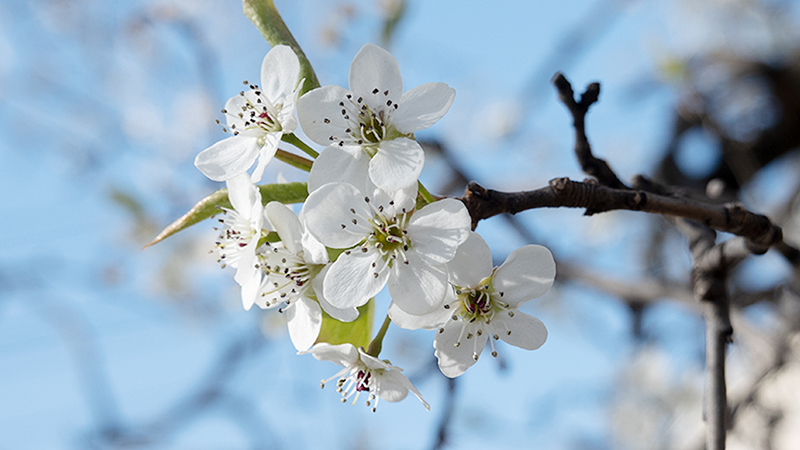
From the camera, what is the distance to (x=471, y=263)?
714 mm

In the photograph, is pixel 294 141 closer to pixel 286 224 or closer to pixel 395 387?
pixel 286 224

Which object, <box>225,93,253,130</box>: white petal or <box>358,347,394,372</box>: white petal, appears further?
<box>225,93,253,130</box>: white petal

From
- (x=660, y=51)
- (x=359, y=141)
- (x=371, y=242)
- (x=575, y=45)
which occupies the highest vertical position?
(x=660, y=51)

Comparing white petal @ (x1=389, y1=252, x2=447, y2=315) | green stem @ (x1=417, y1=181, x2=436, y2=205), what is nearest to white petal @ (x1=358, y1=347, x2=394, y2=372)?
white petal @ (x1=389, y1=252, x2=447, y2=315)

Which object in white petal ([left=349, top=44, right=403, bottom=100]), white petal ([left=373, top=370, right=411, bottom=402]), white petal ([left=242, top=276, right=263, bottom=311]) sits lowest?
white petal ([left=373, top=370, right=411, bottom=402])

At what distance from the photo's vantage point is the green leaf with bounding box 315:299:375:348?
0.77 metres

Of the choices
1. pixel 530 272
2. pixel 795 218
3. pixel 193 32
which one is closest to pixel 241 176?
pixel 530 272

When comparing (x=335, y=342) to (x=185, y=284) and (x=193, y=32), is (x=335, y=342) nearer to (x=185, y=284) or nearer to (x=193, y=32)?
(x=193, y=32)

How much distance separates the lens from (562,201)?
710mm

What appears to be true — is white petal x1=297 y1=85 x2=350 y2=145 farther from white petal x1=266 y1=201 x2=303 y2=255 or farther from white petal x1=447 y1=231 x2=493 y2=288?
white petal x1=447 y1=231 x2=493 y2=288

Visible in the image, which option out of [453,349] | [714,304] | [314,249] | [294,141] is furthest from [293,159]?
[714,304]

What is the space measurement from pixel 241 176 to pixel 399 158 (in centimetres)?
22

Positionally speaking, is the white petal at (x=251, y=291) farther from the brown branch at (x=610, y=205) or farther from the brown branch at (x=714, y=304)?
the brown branch at (x=714, y=304)

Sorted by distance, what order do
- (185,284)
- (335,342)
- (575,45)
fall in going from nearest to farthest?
(335,342), (575,45), (185,284)
